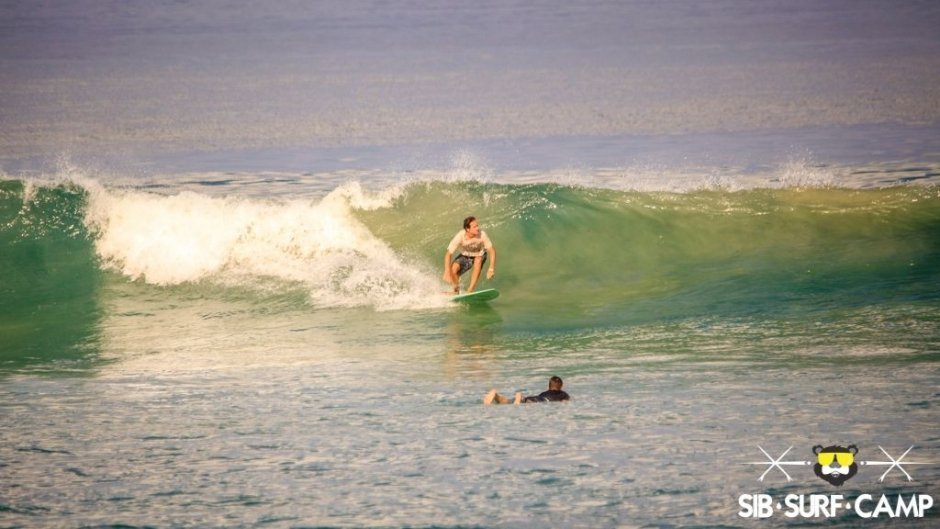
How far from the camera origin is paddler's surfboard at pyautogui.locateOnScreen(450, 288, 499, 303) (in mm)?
15828

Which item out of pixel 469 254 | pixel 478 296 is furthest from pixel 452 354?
pixel 469 254

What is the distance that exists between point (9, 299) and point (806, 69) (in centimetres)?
4917

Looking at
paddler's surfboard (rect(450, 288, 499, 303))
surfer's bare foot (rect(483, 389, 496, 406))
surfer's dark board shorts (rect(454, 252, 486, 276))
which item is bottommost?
surfer's bare foot (rect(483, 389, 496, 406))

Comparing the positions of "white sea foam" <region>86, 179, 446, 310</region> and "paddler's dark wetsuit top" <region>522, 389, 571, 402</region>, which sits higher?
"white sea foam" <region>86, 179, 446, 310</region>

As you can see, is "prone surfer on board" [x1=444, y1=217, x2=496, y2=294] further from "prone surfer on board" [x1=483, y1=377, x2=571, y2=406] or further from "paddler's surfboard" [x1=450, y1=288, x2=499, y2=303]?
"prone surfer on board" [x1=483, y1=377, x2=571, y2=406]

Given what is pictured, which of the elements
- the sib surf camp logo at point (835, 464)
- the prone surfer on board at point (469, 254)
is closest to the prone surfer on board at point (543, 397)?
the sib surf camp logo at point (835, 464)

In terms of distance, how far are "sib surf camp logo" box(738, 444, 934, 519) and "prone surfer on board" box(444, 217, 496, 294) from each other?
7.31 m

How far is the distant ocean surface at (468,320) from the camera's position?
29.5 ft

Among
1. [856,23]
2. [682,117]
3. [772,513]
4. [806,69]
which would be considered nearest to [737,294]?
[772,513]

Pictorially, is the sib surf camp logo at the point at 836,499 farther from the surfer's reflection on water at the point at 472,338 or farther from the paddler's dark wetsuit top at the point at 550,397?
the surfer's reflection on water at the point at 472,338

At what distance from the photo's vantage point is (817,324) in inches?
563

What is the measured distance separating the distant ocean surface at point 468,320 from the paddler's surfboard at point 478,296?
168mm

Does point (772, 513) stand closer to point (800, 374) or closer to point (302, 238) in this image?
point (800, 374)

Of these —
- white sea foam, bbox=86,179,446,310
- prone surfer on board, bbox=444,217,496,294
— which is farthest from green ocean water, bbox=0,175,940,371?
prone surfer on board, bbox=444,217,496,294
